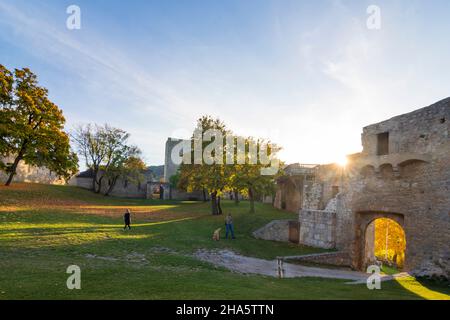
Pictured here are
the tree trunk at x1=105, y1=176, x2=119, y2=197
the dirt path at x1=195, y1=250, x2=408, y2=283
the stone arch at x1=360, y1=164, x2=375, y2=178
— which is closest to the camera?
the dirt path at x1=195, y1=250, x2=408, y2=283

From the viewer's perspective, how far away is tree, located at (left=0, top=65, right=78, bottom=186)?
2728cm

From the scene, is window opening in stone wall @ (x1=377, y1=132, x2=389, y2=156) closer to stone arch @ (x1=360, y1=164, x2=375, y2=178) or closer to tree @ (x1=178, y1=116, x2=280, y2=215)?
stone arch @ (x1=360, y1=164, x2=375, y2=178)

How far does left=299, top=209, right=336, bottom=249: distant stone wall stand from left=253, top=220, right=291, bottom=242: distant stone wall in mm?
1644

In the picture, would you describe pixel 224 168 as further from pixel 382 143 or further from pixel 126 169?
pixel 126 169

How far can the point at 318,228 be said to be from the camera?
66.8 feet

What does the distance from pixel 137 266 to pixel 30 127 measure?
25135mm

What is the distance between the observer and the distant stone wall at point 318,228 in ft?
64.4

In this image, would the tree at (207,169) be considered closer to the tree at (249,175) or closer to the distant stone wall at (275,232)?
the tree at (249,175)

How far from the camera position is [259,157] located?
31.8 metres

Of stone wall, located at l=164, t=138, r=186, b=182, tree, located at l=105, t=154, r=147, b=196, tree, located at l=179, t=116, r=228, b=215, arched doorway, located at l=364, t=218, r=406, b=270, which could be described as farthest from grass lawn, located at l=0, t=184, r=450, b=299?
stone wall, located at l=164, t=138, r=186, b=182

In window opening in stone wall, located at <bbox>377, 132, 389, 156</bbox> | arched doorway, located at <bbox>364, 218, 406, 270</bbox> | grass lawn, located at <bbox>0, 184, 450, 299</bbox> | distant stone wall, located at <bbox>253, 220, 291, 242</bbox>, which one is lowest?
arched doorway, located at <bbox>364, 218, 406, 270</bbox>

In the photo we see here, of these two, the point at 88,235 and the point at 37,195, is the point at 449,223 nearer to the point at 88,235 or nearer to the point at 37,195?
the point at 88,235

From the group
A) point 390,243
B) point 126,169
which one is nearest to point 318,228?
point 390,243
